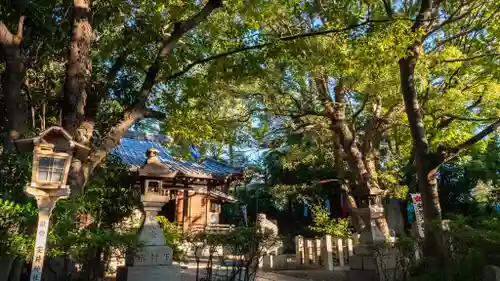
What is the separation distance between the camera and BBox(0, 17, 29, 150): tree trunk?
621cm

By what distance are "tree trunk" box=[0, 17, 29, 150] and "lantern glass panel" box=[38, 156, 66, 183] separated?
4.91 ft

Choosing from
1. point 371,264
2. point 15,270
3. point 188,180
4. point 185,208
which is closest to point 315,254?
point 371,264

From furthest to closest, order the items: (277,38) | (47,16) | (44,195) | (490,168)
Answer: (490,168)
(277,38)
(47,16)
(44,195)

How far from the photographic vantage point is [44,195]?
4.82 meters

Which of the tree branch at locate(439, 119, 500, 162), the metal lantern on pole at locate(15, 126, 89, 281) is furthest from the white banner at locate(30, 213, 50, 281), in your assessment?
the tree branch at locate(439, 119, 500, 162)

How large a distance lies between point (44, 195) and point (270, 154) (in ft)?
70.2

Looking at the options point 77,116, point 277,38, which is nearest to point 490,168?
point 277,38

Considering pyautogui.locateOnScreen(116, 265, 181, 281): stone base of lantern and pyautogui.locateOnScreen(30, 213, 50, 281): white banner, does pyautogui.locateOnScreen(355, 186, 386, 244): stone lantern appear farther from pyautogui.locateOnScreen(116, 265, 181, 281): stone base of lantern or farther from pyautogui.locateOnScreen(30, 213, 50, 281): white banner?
pyautogui.locateOnScreen(30, 213, 50, 281): white banner

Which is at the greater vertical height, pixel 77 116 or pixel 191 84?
pixel 191 84

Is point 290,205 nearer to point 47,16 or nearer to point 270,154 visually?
point 270,154

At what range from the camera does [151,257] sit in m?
7.78

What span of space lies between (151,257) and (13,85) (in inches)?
Result: 155

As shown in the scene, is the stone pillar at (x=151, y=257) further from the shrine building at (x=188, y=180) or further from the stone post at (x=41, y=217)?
the shrine building at (x=188, y=180)

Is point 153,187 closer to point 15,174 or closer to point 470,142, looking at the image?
point 15,174
